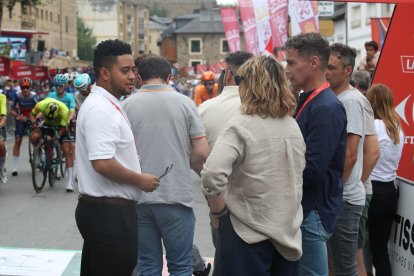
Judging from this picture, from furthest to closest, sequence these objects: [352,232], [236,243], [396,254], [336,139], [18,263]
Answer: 1. [18,263]
2. [396,254]
3. [352,232]
4. [336,139]
5. [236,243]

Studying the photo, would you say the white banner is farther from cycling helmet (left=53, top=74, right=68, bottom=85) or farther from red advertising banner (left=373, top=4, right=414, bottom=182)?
cycling helmet (left=53, top=74, right=68, bottom=85)

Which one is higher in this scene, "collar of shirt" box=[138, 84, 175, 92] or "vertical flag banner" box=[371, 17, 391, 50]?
"vertical flag banner" box=[371, 17, 391, 50]

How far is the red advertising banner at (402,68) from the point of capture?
6277mm

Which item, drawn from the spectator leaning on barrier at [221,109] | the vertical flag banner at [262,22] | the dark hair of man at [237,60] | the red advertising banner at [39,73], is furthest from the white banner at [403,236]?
the red advertising banner at [39,73]

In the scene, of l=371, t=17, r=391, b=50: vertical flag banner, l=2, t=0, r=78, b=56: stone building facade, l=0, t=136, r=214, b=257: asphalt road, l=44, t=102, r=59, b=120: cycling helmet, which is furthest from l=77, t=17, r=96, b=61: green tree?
l=0, t=136, r=214, b=257: asphalt road

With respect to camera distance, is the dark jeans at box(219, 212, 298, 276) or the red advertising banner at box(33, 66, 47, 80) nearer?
the dark jeans at box(219, 212, 298, 276)

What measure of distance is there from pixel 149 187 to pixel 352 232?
1.50 metres

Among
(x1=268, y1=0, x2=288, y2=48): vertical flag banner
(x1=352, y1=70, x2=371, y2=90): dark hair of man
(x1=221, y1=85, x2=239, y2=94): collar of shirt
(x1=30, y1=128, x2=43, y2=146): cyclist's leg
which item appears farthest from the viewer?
(x1=268, y1=0, x2=288, y2=48): vertical flag banner

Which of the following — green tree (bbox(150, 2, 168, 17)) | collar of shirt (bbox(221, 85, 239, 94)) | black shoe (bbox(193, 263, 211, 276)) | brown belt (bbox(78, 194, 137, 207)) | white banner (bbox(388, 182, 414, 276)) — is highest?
green tree (bbox(150, 2, 168, 17))

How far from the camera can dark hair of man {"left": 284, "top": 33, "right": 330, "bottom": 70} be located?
4.39 meters

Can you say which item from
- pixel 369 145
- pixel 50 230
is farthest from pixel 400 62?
pixel 50 230

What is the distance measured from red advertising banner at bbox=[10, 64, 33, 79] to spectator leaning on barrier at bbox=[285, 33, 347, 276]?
2610 cm

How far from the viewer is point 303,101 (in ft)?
14.7

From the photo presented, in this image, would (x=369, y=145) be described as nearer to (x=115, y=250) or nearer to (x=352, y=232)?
(x=352, y=232)
